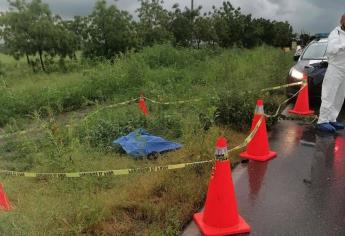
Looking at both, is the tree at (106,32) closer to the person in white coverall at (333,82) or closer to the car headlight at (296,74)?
the car headlight at (296,74)

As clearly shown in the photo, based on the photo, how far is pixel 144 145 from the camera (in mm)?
6133

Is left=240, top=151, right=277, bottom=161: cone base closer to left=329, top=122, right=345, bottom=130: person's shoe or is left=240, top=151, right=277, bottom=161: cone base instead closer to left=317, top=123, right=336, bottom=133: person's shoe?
left=317, top=123, right=336, bottom=133: person's shoe

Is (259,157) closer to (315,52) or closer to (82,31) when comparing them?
(315,52)

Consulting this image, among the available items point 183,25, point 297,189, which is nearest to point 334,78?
point 297,189

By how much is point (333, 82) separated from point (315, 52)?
351 cm

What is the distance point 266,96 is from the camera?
816 cm

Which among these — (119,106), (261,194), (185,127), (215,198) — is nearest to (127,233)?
(215,198)

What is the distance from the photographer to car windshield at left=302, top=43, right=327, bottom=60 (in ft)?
32.6

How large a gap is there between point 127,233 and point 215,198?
2.93 feet

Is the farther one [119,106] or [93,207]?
[119,106]

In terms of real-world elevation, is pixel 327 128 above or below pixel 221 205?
below

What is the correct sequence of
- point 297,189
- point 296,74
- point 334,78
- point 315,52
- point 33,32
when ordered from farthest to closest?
point 33,32 → point 315,52 → point 296,74 → point 334,78 → point 297,189

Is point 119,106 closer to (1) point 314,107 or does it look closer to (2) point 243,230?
(1) point 314,107

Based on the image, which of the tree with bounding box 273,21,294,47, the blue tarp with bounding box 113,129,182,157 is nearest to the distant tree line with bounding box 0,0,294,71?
the blue tarp with bounding box 113,129,182,157
